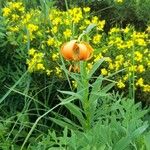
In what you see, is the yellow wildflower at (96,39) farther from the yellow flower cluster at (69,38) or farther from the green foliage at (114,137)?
the green foliage at (114,137)

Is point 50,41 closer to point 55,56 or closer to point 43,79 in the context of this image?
point 55,56

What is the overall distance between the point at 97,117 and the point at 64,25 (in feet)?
2.63

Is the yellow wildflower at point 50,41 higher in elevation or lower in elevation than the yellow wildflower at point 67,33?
lower

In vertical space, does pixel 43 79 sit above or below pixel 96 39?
below

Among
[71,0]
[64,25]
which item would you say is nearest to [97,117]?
[64,25]

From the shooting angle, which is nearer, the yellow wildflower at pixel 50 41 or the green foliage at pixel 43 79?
the green foliage at pixel 43 79

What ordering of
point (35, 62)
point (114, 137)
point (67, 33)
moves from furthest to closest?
1. point (67, 33)
2. point (35, 62)
3. point (114, 137)

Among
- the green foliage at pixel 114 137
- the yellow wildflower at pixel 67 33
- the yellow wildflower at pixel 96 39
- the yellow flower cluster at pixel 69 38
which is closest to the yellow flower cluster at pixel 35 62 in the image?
the yellow flower cluster at pixel 69 38

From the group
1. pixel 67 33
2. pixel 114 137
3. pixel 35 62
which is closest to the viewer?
pixel 114 137

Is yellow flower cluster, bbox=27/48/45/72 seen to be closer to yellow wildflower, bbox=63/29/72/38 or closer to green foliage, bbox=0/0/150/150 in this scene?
green foliage, bbox=0/0/150/150

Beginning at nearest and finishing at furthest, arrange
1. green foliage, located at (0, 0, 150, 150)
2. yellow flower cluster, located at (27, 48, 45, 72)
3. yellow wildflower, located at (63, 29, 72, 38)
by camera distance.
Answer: green foliage, located at (0, 0, 150, 150)
yellow flower cluster, located at (27, 48, 45, 72)
yellow wildflower, located at (63, 29, 72, 38)

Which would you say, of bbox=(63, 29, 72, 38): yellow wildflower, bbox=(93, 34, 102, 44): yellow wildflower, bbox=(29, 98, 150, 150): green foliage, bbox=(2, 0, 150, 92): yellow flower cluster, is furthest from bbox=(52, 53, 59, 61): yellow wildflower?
bbox=(29, 98, 150, 150): green foliage

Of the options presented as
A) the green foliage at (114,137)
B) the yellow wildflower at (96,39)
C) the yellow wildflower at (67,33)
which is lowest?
the green foliage at (114,137)

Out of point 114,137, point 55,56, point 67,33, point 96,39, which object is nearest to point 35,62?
point 55,56
